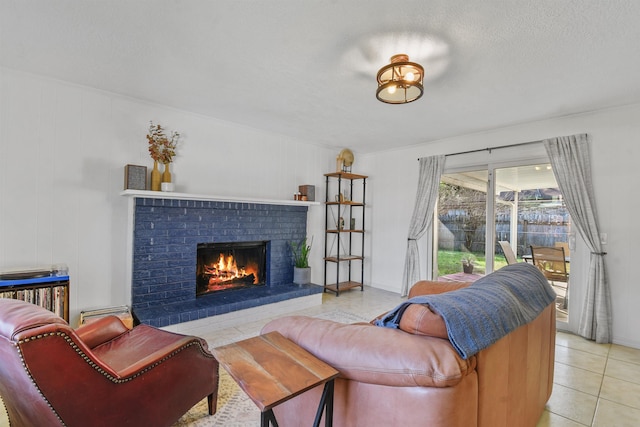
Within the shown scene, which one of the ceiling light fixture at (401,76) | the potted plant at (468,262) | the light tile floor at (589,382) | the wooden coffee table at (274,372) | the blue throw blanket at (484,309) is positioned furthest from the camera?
the potted plant at (468,262)

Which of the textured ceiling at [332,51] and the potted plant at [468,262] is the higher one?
the textured ceiling at [332,51]

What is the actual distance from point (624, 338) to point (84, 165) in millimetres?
5843

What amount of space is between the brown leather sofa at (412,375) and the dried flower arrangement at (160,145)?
2583 millimetres

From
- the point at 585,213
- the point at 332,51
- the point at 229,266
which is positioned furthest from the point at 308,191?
the point at 585,213

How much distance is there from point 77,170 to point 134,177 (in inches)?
20.1

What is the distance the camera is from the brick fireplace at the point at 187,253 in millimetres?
3193


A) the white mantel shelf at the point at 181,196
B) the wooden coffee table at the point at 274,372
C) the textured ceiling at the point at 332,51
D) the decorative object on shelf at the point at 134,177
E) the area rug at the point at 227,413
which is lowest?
the area rug at the point at 227,413

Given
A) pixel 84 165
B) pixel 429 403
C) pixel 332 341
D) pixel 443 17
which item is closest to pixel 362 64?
pixel 443 17

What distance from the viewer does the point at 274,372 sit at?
1.09 m

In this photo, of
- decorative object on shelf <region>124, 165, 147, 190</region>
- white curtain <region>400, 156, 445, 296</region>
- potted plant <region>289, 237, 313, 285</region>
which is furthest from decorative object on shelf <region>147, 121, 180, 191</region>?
white curtain <region>400, 156, 445, 296</region>

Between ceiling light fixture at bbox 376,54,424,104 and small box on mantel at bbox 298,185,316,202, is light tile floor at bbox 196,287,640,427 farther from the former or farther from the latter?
ceiling light fixture at bbox 376,54,424,104

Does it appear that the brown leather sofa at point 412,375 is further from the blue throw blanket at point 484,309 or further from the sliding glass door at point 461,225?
the sliding glass door at point 461,225

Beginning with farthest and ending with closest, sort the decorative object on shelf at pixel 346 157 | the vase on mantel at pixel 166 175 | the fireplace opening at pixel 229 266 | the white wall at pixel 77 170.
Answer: the decorative object on shelf at pixel 346 157 < the fireplace opening at pixel 229 266 < the vase on mantel at pixel 166 175 < the white wall at pixel 77 170

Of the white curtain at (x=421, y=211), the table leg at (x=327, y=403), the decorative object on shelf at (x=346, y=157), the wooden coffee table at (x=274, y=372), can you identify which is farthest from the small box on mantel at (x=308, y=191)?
the table leg at (x=327, y=403)
